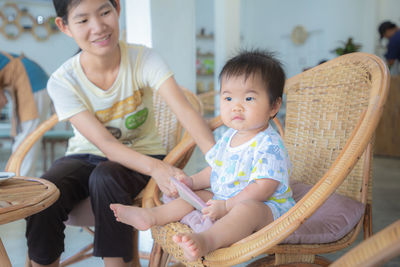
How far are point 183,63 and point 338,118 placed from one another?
51.9 inches

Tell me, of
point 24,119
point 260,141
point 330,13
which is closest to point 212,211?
point 260,141

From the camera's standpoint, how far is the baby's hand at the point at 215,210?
0.91 metres

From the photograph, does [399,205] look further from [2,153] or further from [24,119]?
[2,153]

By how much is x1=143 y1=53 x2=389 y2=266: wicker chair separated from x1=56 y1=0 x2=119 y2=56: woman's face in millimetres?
508

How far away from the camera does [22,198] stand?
0.88m

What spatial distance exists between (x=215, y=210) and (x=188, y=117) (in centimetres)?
47

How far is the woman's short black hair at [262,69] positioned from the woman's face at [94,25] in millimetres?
439

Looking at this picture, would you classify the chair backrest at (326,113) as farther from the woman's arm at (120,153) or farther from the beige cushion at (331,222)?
the woman's arm at (120,153)

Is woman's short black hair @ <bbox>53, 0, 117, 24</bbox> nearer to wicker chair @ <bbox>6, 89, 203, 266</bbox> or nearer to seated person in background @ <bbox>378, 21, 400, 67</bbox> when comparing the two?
wicker chair @ <bbox>6, 89, 203, 266</bbox>

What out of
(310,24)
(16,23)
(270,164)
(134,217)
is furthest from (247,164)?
(310,24)

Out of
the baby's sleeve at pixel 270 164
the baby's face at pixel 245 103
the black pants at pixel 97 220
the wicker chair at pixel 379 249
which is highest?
the baby's face at pixel 245 103

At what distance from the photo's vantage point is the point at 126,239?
112cm

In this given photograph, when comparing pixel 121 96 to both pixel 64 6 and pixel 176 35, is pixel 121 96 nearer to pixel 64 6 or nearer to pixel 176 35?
pixel 64 6

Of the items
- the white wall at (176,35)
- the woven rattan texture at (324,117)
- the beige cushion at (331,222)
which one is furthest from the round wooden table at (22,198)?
the white wall at (176,35)
